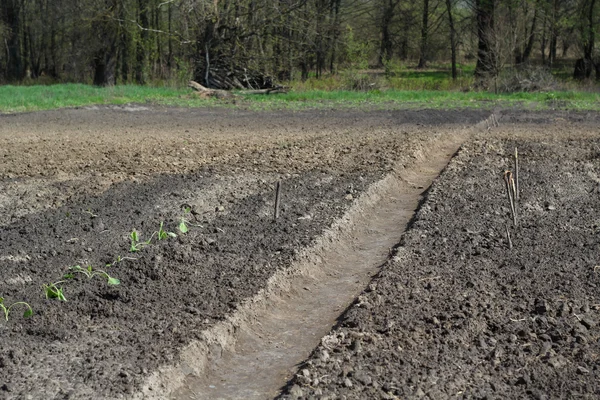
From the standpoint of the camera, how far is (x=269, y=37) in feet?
102

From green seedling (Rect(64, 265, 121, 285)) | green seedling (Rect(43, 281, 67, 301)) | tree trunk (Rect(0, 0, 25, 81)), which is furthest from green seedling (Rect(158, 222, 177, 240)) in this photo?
tree trunk (Rect(0, 0, 25, 81))

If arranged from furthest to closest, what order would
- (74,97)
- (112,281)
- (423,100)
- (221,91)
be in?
1. (221,91)
2. (423,100)
3. (74,97)
4. (112,281)

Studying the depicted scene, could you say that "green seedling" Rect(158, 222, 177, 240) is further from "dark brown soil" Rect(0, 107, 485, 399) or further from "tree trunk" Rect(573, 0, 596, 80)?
"tree trunk" Rect(573, 0, 596, 80)

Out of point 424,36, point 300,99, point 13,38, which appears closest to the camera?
point 300,99

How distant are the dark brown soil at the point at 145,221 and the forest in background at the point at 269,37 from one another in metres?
13.2

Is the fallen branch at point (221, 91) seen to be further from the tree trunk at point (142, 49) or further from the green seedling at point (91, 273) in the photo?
the green seedling at point (91, 273)

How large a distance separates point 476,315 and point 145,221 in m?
3.84

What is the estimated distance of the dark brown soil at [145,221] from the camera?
4711 mm

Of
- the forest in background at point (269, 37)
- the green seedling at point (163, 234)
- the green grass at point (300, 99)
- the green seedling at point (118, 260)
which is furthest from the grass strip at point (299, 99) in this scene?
the green seedling at point (118, 260)

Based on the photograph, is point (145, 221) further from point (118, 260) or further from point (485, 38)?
point (485, 38)

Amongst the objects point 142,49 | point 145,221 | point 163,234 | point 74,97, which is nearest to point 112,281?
point 163,234

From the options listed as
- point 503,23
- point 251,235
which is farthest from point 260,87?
point 251,235

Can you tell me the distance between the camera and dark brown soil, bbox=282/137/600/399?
14.3ft

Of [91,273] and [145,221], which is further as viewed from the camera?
[145,221]
